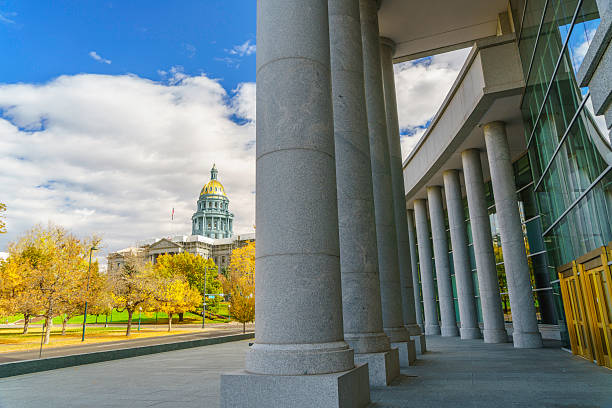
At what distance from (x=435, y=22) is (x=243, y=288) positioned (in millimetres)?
31500

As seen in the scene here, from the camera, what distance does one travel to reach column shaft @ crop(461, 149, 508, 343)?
75.3 feet

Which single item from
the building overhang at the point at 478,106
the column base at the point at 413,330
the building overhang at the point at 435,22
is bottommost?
the column base at the point at 413,330

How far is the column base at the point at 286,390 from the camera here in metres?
5.23

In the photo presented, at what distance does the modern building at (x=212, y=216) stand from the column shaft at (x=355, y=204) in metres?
181

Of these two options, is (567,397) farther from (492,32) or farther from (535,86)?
(492,32)

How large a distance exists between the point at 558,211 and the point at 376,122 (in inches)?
295

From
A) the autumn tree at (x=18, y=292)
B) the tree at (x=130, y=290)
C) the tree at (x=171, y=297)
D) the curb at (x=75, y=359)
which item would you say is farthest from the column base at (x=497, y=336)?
the tree at (x=171, y=297)

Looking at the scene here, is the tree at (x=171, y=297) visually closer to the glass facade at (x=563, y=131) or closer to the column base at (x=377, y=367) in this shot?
the glass facade at (x=563, y=131)

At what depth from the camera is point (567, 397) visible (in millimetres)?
7805

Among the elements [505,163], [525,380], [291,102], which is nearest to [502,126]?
[505,163]

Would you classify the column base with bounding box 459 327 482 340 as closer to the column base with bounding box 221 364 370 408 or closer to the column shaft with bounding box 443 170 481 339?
the column shaft with bounding box 443 170 481 339

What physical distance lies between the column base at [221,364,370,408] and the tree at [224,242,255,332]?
33887mm

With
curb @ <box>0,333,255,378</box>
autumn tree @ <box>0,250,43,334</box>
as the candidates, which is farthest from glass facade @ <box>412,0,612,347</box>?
autumn tree @ <box>0,250,43,334</box>

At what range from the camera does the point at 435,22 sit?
22.9 meters
